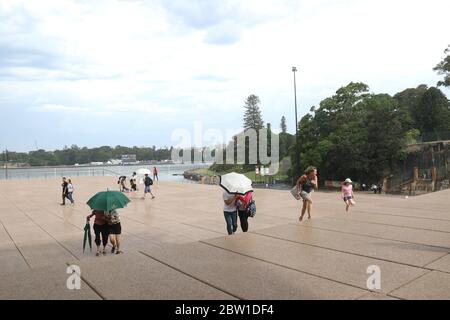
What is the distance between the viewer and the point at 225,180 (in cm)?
797

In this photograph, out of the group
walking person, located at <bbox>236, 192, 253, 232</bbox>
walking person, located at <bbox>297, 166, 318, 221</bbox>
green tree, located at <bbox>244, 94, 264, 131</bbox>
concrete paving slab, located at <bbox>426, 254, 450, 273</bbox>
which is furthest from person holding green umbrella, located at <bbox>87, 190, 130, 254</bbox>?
green tree, located at <bbox>244, 94, 264, 131</bbox>

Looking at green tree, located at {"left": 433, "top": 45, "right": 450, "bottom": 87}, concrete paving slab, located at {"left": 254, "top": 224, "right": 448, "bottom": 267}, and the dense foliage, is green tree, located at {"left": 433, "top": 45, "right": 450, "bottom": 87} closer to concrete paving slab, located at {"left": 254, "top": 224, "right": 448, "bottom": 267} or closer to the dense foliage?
the dense foliage

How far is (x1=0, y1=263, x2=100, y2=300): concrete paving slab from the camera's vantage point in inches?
172

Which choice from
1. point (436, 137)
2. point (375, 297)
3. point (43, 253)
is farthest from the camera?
point (436, 137)

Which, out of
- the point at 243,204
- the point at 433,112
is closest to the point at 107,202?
the point at 243,204

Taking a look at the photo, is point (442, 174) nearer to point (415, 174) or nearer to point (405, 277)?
point (415, 174)

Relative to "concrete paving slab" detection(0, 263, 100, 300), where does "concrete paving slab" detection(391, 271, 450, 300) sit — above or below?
above

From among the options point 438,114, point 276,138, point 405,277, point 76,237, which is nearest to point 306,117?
point 438,114

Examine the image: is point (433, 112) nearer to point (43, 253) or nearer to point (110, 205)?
point (110, 205)

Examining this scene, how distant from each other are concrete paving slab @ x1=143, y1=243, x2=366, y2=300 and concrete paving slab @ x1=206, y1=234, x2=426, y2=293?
0.23m

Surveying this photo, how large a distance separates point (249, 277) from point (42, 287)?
102 inches

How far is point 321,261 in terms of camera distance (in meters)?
5.47

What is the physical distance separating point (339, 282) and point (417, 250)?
7.02 feet

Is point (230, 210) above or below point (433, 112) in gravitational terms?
below
